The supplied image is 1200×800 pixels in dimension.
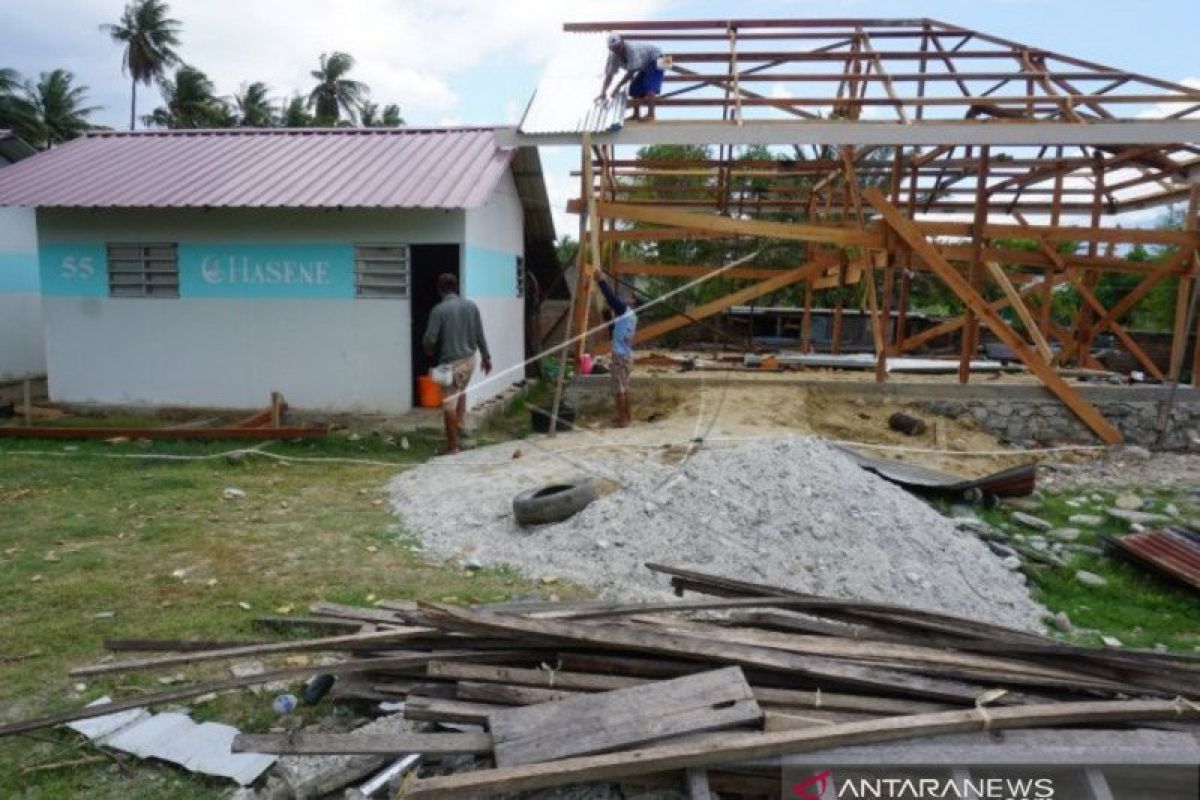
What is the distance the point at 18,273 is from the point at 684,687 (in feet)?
52.6

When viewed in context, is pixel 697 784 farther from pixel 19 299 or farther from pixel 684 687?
pixel 19 299

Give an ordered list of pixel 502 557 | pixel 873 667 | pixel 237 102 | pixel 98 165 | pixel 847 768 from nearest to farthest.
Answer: pixel 847 768 → pixel 873 667 → pixel 502 557 → pixel 98 165 → pixel 237 102

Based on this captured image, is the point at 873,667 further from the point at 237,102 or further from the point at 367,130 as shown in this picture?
the point at 237,102

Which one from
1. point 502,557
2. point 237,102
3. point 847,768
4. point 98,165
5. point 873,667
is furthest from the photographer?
point 237,102

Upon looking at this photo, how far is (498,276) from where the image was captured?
12.8 metres

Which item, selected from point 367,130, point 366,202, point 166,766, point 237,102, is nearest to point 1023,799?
point 166,766

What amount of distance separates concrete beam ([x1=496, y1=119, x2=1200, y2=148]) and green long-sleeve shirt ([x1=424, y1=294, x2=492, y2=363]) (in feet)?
8.81

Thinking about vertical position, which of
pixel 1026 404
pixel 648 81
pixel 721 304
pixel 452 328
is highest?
pixel 648 81

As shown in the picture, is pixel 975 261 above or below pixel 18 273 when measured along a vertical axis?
above

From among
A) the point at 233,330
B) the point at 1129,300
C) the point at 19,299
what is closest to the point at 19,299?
the point at 19,299

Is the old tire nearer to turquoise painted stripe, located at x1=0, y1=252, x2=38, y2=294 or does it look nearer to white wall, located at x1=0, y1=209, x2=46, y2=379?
white wall, located at x1=0, y1=209, x2=46, y2=379

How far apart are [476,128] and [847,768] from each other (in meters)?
12.8

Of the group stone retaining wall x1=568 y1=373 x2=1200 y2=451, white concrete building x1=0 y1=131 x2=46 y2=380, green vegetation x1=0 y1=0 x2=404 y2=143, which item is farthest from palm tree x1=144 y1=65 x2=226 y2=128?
stone retaining wall x1=568 y1=373 x2=1200 y2=451

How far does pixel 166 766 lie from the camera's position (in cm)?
342
